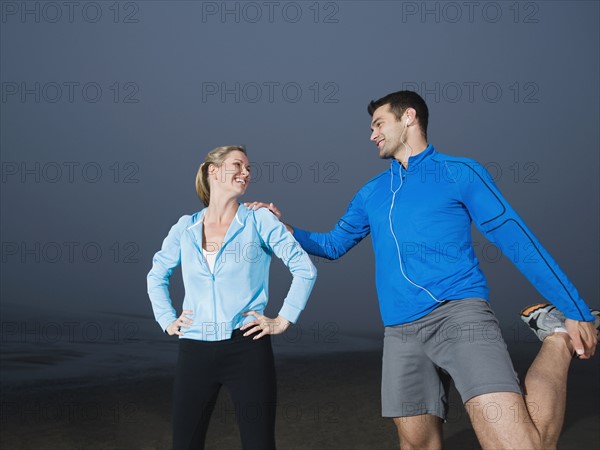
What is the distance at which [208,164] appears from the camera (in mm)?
2799

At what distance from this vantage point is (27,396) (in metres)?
7.04

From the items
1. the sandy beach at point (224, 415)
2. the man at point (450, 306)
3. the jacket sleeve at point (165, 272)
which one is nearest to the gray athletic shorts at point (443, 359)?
the man at point (450, 306)

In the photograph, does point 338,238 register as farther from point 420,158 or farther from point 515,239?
point 515,239

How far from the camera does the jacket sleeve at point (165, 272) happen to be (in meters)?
2.79

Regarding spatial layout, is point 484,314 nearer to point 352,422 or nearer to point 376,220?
point 376,220

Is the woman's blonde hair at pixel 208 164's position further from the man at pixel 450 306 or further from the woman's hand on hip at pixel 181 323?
the man at pixel 450 306

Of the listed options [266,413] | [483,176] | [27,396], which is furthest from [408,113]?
[27,396]

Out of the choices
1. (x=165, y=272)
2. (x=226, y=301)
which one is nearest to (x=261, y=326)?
(x=226, y=301)

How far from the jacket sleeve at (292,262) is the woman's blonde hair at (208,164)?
0.36 m

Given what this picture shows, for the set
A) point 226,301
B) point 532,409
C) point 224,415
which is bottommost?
point 224,415

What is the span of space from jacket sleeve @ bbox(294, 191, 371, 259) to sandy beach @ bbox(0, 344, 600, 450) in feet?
9.19

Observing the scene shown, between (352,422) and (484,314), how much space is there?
13.0 ft

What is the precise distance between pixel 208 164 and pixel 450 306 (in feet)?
4.23

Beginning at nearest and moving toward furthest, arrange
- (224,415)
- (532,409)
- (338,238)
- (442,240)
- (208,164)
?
(532,409) < (442,240) < (208,164) < (338,238) < (224,415)
